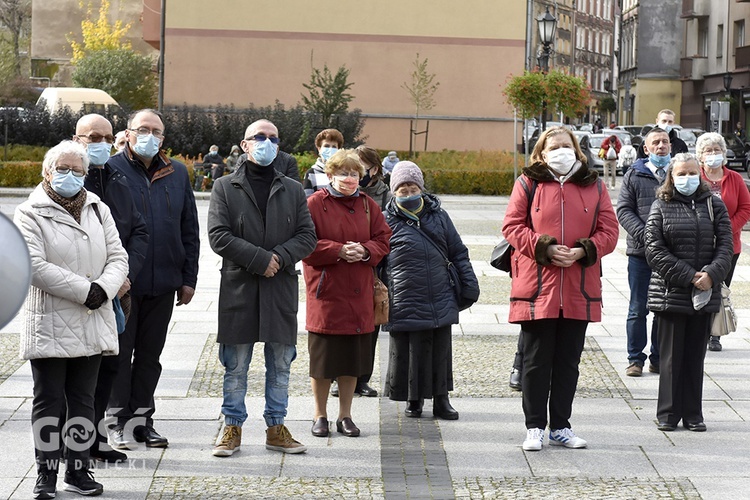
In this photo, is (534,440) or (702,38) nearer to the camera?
(534,440)

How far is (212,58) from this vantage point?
4253 centimetres

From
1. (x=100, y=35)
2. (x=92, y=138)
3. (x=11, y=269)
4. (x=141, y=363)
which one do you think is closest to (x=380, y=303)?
(x=141, y=363)

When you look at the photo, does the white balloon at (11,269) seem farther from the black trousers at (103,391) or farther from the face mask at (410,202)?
the face mask at (410,202)

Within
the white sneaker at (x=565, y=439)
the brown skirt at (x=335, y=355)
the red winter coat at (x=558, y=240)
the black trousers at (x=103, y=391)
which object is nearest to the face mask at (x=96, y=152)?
the black trousers at (x=103, y=391)

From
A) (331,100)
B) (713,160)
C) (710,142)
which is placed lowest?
(713,160)

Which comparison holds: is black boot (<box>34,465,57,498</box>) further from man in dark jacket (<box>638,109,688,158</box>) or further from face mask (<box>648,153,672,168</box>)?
man in dark jacket (<box>638,109,688,158</box>)

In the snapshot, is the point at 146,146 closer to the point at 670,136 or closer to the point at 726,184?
the point at 670,136

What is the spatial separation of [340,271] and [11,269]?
398cm

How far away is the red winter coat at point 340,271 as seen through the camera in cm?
727

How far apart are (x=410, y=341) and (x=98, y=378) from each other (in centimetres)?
205

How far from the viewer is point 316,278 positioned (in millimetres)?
7332

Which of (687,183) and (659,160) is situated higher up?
(659,160)

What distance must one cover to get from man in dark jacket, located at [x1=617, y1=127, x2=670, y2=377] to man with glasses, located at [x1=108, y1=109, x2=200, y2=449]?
351 centimetres

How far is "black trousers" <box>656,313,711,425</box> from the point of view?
7504mm
